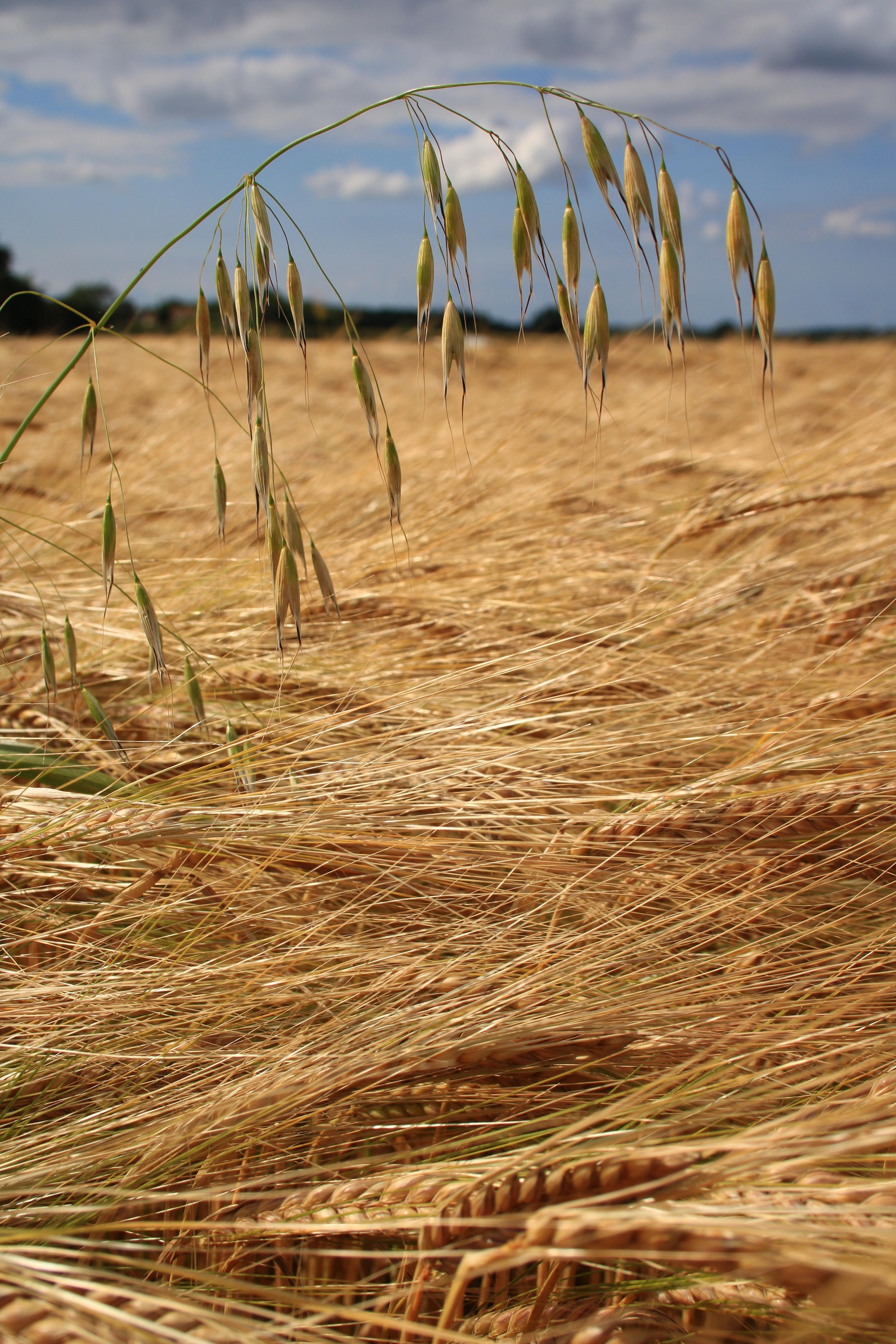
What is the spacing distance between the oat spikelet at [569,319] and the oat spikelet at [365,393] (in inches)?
7.2

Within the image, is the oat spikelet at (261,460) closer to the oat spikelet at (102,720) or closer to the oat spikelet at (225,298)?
the oat spikelet at (225,298)

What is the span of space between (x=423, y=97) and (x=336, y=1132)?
2.74ft

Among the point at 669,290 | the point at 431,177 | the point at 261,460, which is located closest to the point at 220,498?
the point at 261,460

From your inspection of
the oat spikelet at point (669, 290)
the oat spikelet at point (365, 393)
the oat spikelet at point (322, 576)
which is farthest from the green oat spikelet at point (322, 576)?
the oat spikelet at point (669, 290)

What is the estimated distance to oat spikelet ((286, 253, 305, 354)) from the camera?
0.87 meters

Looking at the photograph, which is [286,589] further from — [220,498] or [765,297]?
[765,297]

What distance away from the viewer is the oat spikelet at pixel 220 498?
34.8 inches

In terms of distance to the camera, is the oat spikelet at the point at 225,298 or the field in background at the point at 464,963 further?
the oat spikelet at the point at 225,298

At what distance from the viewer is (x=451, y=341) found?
845 mm

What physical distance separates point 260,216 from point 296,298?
0.09 metres

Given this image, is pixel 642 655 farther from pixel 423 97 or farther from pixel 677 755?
pixel 423 97

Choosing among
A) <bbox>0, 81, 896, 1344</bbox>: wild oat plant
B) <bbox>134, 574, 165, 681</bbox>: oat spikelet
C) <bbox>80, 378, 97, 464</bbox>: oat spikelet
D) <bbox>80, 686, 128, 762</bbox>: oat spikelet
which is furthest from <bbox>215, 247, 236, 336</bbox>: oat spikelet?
<bbox>80, 686, 128, 762</bbox>: oat spikelet

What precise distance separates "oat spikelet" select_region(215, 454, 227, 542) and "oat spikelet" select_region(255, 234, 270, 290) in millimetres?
165

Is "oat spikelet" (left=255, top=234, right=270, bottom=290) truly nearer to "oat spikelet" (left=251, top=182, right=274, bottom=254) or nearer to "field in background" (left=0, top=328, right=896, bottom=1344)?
"oat spikelet" (left=251, top=182, right=274, bottom=254)
